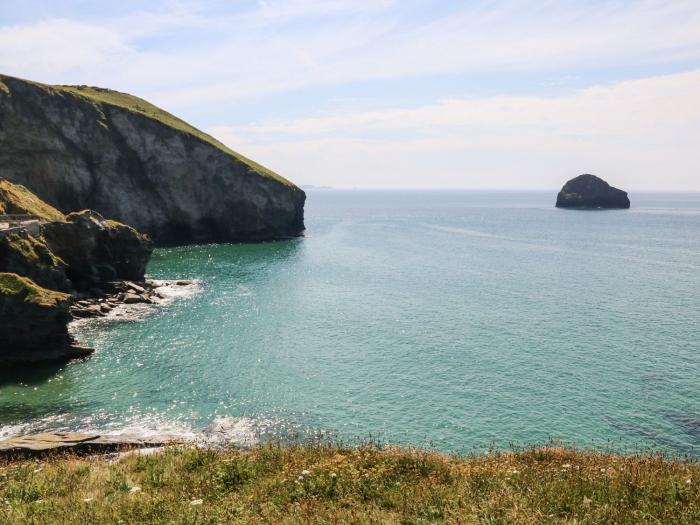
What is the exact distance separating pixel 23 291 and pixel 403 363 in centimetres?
3305

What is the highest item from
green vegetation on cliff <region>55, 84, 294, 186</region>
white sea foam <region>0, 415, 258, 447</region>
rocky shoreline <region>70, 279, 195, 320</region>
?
green vegetation on cliff <region>55, 84, 294, 186</region>

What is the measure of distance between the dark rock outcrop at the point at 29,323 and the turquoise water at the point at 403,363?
227 cm

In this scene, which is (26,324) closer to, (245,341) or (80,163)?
(245,341)

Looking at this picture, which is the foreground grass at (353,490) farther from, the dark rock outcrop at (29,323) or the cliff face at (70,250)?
the cliff face at (70,250)

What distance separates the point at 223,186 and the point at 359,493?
121069 millimetres

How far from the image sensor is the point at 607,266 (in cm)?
9050

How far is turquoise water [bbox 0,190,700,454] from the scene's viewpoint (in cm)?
3191

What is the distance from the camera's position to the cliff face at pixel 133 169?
103250 mm

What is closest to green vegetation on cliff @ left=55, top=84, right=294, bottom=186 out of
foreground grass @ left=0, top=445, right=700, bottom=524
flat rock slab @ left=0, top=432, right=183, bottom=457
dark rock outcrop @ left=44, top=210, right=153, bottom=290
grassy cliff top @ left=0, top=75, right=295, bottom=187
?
grassy cliff top @ left=0, top=75, right=295, bottom=187

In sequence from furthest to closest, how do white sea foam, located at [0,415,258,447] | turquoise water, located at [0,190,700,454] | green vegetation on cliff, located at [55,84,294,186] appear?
green vegetation on cliff, located at [55,84,294,186] < turquoise water, located at [0,190,700,454] < white sea foam, located at [0,415,258,447]

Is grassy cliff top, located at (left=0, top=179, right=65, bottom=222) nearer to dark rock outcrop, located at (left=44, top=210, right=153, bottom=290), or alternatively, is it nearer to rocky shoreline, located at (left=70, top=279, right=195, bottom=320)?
dark rock outcrop, located at (left=44, top=210, right=153, bottom=290)

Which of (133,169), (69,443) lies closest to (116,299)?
(69,443)

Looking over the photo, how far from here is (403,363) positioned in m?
42.5

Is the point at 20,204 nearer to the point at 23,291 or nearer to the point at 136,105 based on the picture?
the point at 23,291
